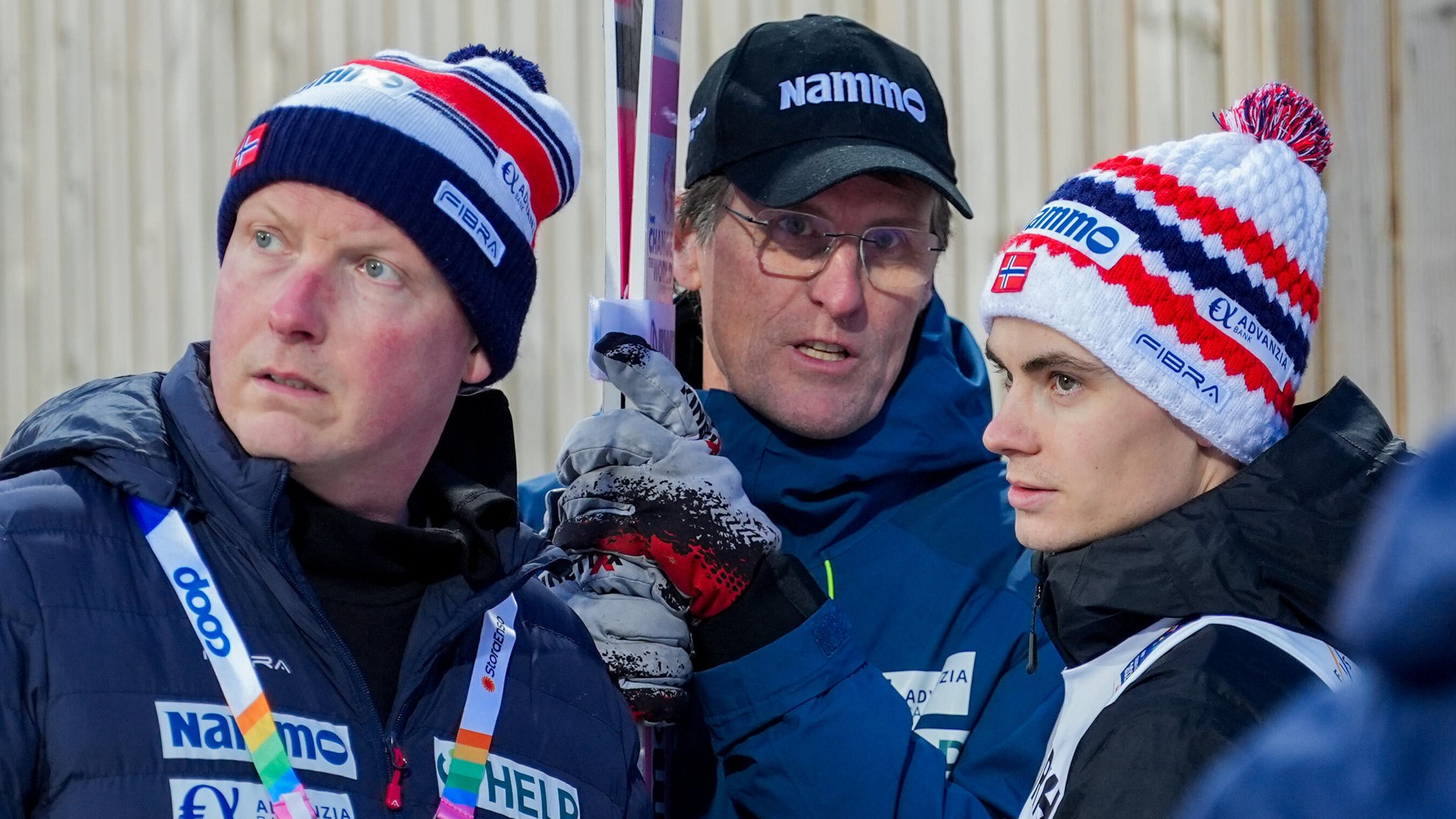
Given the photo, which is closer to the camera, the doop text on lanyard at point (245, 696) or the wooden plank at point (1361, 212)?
the doop text on lanyard at point (245, 696)

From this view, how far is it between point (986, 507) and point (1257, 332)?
24.9 inches

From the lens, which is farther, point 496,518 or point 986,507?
point 986,507

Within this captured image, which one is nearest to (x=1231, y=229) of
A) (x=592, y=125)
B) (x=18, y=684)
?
(x=18, y=684)

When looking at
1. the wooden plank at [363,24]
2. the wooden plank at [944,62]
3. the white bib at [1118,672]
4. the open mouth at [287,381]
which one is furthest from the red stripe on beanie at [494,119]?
the wooden plank at [363,24]

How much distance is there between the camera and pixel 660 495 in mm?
1953

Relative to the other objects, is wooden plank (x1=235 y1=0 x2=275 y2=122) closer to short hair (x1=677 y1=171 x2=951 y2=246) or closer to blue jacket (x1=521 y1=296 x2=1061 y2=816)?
short hair (x1=677 y1=171 x2=951 y2=246)

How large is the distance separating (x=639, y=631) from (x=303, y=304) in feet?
2.02

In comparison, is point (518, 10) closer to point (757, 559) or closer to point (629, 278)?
point (629, 278)

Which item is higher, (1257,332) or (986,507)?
(1257,332)

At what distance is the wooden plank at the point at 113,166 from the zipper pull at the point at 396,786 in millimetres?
3389

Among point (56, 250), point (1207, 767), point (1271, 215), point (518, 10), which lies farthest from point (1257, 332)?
point (56, 250)

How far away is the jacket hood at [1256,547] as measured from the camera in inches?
61.6

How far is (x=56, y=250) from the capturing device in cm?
455

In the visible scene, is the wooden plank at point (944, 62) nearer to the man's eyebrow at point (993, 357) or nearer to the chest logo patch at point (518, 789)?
the man's eyebrow at point (993, 357)
